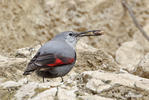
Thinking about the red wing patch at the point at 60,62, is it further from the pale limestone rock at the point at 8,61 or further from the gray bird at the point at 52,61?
the pale limestone rock at the point at 8,61

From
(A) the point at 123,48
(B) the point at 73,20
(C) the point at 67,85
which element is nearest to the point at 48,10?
(B) the point at 73,20

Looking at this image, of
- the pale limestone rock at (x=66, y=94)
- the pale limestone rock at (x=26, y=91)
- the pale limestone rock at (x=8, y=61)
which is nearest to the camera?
the pale limestone rock at (x=66, y=94)

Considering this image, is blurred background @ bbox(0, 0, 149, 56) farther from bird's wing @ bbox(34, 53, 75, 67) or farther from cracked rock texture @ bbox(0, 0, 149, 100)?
bird's wing @ bbox(34, 53, 75, 67)

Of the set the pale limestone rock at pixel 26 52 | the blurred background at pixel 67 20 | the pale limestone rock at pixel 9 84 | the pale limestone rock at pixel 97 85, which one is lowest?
the pale limestone rock at pixel 97 85

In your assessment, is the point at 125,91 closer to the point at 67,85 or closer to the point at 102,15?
the point at 67,85

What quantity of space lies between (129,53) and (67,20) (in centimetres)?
159

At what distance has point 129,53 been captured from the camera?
7.54m

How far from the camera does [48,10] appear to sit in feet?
25.6

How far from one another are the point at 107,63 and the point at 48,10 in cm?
273

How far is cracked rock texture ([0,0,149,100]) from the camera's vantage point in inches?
153

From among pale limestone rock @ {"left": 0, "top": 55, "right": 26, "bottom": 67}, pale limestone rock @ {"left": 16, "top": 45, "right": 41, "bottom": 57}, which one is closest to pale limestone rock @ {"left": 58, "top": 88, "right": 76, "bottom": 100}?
pale limestone rock @ {"left": 0, "top": 55, "right": 26, "bottom": 67}

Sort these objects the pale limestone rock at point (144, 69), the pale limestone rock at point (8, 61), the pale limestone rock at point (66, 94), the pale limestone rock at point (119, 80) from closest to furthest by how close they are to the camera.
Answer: the pale limestone rock at point (66, 94), the pale limestone rock at point (119, 80), the pale limestone rock at point (8, 61), the pale limestone rock at point (144, 69)

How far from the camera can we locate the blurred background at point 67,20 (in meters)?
7.34

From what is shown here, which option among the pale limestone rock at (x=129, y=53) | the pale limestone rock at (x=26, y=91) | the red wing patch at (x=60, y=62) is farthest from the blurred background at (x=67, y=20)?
the pale limestone rock at (x=26, y=91)
